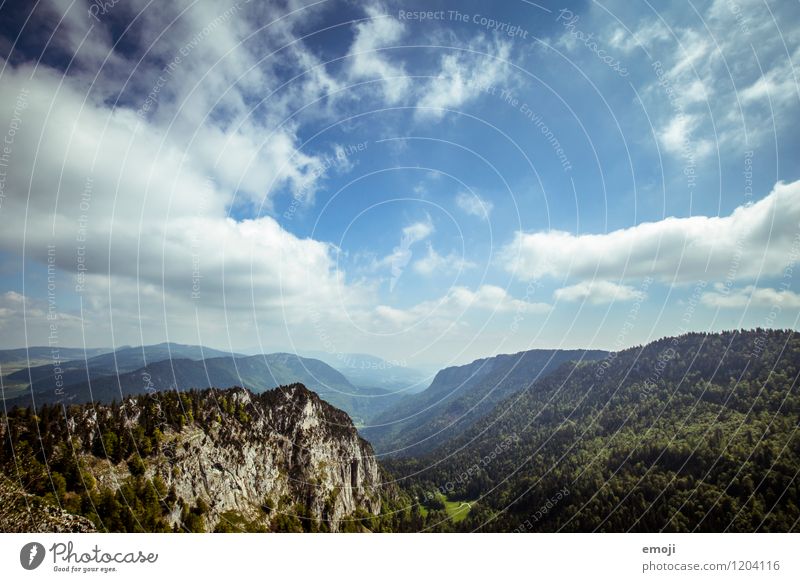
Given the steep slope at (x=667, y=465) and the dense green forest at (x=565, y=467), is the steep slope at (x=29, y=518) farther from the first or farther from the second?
the steep slope at (x=667, y=465)

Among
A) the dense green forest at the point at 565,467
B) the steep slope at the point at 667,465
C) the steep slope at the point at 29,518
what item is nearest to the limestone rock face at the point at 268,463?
the dense green forest at the point at 565,467

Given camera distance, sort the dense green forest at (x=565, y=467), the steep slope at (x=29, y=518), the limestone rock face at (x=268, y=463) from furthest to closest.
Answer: the limestone rock face at (x=268, y=463), the dense green forest at (x=565, y=467), the steep slope at (x=29, y=518)

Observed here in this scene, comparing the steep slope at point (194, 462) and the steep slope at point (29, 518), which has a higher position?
the steep slope at point (29, 518)

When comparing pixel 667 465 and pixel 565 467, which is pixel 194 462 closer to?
pixel 667 465

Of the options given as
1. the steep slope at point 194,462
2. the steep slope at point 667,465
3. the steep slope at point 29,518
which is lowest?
the steep slope at point 667,465

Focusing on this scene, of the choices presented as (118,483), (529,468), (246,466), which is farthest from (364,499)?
(529,468)

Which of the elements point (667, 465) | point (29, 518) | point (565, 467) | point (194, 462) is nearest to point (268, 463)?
point (194, 462)
